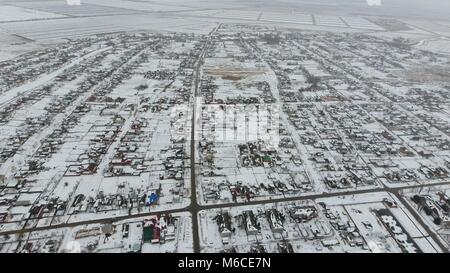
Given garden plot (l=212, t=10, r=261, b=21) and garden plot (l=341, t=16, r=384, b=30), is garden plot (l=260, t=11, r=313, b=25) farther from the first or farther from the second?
garden plot (l=341, t=16, r=384, b=30)

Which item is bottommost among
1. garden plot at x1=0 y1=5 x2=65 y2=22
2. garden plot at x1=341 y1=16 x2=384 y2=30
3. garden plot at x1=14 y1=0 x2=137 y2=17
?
garden plot at x1=341 y1=16 x2=384 y2=30

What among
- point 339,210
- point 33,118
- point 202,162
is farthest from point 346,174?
point 33,118

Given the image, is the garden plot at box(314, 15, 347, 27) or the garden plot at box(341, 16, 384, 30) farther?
the garden plot at box(314, 15, 347, 27)

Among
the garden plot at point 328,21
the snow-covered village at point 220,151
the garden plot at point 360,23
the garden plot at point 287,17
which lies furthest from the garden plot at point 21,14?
the garden plot at point 360,23

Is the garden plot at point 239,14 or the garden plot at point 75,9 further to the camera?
the garden plot at point 239,14

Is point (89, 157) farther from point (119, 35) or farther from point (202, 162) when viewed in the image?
point (119, 35)

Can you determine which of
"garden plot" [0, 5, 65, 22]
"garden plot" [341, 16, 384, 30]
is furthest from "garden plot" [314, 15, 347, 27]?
"garden plot" [0, 5, 65, 22]

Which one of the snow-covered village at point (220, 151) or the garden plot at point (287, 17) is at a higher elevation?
the garden plot at point (287, 17)

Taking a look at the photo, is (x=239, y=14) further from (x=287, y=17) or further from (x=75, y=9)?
(x=75, y=9)

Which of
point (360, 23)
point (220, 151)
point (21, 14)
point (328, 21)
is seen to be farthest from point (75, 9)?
point (220, 151)

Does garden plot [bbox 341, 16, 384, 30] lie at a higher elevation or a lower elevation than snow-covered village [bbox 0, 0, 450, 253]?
higher

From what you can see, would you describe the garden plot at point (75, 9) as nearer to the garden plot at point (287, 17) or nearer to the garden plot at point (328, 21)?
the garden plot at point (287, 17)

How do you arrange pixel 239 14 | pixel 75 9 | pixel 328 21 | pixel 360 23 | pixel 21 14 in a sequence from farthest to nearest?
pixel 239 14 < pixel 75 9 < pixel 328 21 < pixel 360 23 < pixel 21 14
